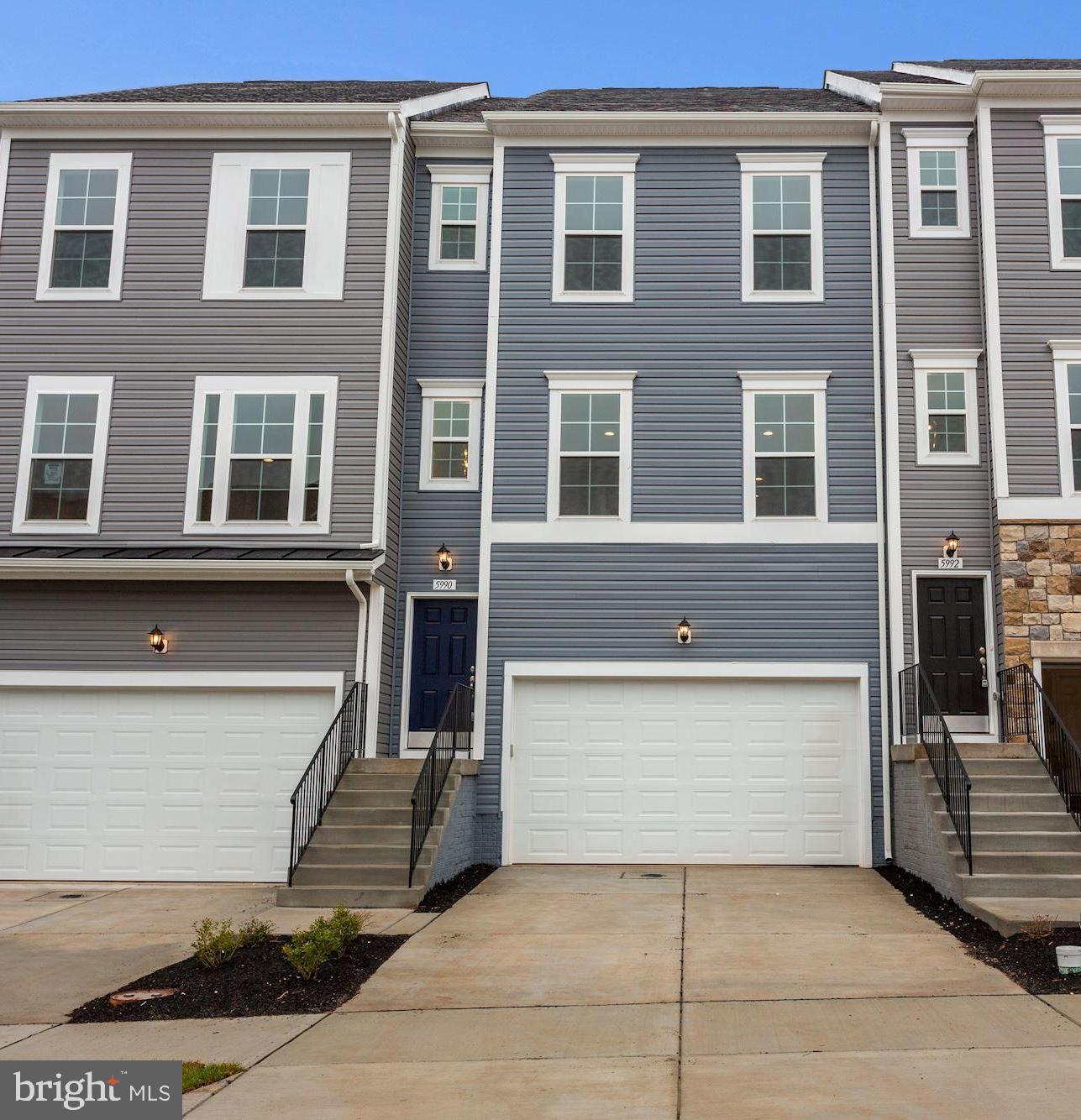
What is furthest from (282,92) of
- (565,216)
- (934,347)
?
(934,347)

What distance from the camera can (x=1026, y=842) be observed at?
990 centimetres

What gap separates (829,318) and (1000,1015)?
9.05m

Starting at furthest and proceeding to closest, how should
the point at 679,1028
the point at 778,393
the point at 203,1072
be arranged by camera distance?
1. the point at 778,393
2. the point at 679,1028
3. the point at 203,1072

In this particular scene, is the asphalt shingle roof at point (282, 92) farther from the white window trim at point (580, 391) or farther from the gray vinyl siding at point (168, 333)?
the white window trim at point (580, 391)

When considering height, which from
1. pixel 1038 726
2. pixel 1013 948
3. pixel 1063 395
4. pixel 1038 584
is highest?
pixel 1063 395

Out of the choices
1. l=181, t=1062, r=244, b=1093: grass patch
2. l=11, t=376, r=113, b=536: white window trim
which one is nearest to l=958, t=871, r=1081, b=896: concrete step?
l=181, t=1062, r=244, b=1093: grass patch

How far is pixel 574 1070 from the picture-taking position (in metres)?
5.62

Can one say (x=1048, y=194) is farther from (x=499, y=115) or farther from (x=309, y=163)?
(x=309, y=163)

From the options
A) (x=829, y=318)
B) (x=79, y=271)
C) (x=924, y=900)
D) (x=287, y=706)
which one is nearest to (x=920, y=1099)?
(x=924, y=900)

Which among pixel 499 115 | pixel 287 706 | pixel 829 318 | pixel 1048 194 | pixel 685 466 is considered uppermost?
pixel 499 115

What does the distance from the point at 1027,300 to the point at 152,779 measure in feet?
37.4

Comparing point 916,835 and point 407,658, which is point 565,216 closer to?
point 407,658

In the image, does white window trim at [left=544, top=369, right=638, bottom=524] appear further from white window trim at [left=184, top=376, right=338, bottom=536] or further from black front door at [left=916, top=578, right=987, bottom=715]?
black front door at [left=916, top=578, right=987, bottom=715]

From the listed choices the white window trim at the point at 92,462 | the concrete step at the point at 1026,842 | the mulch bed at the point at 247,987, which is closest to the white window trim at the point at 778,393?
the concrete step at the point at 1026,842
